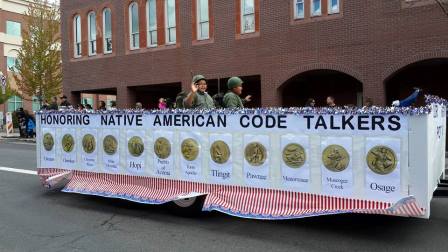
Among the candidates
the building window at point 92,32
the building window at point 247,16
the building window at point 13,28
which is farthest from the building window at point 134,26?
the building window at point 13,28

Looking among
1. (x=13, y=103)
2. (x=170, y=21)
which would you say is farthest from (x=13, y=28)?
(x=170, y=21)

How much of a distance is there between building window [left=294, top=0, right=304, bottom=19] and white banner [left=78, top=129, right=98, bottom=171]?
449 inches

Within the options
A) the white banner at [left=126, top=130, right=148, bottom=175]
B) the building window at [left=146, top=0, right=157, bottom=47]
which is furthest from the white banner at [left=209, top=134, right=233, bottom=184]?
the building window at [left=146, top=0, right=157, bottom=47]

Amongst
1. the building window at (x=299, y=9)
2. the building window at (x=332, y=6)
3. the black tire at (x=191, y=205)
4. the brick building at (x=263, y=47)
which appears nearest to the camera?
the black tire at (x=191, y=205)

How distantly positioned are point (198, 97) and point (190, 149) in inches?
33.5

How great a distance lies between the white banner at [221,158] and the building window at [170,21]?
15.2 m

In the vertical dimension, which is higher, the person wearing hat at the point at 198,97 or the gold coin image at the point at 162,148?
→ the person wearing hat at the point at 198,97

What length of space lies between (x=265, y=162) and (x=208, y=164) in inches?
33.6

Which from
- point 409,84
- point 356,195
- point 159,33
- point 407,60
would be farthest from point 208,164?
point 159,33

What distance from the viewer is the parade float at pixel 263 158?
183 inches

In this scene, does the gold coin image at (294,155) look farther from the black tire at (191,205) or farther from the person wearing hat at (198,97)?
the person wearing hat at (198,97)

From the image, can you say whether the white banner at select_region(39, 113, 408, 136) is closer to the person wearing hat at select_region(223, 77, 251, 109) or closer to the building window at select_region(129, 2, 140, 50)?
the person wearing hat at select_region(223, 77, 251, 109)

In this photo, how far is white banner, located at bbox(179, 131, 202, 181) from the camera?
19.9 ft

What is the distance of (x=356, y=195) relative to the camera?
16.2 ft
